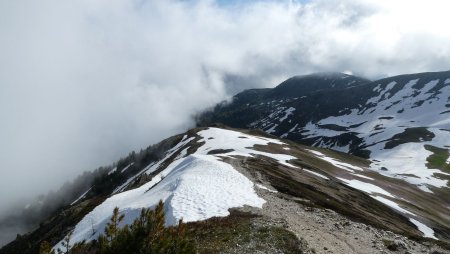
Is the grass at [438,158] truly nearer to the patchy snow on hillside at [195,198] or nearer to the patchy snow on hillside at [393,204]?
the patchy snow on hillside at [393,204]

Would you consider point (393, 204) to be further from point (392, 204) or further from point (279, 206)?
→ point (279, 206)

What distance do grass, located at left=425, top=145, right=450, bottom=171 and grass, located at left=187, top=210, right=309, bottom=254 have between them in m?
140

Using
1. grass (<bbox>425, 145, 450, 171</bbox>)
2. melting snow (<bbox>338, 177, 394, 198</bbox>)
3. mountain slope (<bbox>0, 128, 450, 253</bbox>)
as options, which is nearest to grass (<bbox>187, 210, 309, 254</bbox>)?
mountain slope (<bbox>0, 128, 450, 253</bbox>)

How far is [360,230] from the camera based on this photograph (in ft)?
120

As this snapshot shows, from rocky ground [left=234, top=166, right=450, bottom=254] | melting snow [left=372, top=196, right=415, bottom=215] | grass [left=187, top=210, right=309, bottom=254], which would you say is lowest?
melting snow [left=372, top=196, right=415, bottom=215]

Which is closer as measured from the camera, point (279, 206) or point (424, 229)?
point (279, 206)

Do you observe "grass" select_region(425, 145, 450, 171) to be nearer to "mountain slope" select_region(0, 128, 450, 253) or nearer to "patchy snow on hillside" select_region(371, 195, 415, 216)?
"mountain slope" select_region(0, 128, 450, 253)

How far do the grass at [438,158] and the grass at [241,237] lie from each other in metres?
140

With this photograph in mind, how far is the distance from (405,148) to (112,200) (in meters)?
156

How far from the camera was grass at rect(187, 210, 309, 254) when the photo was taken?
84.0 ft

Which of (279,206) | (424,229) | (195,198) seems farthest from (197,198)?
(424,229)

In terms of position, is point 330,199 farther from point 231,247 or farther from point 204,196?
point 231,247

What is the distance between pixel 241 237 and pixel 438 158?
160 m

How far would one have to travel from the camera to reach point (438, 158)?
162m
